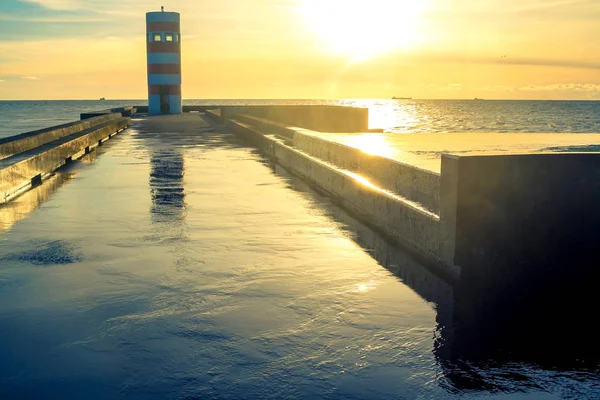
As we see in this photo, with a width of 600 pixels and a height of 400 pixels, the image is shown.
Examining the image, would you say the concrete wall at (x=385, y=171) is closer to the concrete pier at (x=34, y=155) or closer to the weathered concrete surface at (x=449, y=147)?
the weathered concrete surface at (x=449, y=147)

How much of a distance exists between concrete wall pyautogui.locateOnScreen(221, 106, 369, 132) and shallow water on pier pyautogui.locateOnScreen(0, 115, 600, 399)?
3301cm

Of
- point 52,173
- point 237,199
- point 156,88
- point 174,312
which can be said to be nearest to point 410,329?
point 174,312

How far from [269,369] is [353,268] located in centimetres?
309

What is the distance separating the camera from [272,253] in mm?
8297

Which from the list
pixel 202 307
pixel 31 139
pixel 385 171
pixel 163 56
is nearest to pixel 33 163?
pixel 31 139

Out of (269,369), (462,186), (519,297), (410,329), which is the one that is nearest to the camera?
(269,369)

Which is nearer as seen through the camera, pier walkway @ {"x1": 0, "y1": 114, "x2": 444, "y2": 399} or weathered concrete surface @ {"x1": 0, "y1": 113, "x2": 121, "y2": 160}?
pier walkway @ {"x1": 0, "y1": 114, "x2": 444, "y2": 399}

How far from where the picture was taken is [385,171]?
11727 millimetres

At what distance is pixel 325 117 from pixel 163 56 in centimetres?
1928

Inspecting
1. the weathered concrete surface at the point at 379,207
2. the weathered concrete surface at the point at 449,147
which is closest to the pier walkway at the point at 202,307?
the weathered concrete surface at the point at 379,207

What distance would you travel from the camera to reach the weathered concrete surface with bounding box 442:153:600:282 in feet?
23.4

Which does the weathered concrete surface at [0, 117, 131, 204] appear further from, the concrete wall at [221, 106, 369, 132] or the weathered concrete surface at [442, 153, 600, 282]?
the concrete wall at [221, 106, 369, 132]

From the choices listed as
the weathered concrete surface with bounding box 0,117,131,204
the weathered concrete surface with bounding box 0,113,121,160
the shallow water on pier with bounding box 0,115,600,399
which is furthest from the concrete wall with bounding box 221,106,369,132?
the shallow water on pier with bounding box 0,115,600,399

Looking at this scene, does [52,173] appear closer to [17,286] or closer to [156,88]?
[17,286]
